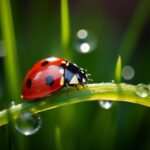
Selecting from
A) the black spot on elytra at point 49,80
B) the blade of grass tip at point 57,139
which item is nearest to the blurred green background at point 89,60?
the blade of grass tip at point 57,139

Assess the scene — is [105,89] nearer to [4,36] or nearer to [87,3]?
[4,36]

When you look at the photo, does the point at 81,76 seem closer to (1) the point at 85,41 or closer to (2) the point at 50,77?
(2) the point at 50,77

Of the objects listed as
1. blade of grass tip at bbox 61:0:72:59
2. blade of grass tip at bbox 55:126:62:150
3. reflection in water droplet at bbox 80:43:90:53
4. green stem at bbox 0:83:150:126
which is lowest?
blade of grass tip at bbox 55:126:62:150

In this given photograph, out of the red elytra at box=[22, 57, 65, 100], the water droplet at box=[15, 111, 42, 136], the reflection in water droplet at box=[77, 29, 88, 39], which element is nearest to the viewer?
the water droplet at box=[15, 111, 42, 136]

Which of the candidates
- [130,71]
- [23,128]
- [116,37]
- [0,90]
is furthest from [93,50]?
[23,128]

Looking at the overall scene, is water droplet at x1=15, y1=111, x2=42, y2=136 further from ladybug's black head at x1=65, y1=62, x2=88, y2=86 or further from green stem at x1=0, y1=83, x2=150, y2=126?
ladybug's black head at x1=65, y1=62, x2=88, y2=86

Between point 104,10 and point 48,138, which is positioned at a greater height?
point 104,10

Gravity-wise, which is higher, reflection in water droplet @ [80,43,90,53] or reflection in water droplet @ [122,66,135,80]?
reflection in water droplet @ [80,43,90,53]

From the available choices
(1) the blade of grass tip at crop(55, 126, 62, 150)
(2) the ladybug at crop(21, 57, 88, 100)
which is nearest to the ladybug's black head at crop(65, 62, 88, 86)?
(2) the ladybug at crop(21, 57, 88, 100)
